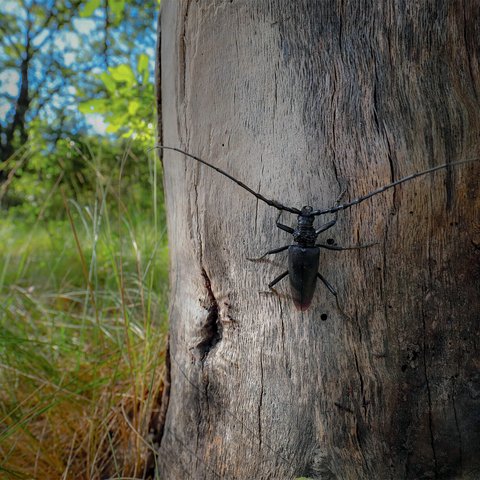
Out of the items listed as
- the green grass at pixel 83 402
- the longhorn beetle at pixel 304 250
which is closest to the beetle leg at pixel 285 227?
the longhorn beetle at pixel 304 250

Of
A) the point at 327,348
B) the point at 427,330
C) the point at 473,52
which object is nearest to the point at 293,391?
the point at 327,348

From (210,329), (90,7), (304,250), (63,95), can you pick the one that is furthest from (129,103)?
(63,95)

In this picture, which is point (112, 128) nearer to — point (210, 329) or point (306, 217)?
point (210, 329)

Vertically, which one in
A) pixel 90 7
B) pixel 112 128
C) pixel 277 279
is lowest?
pixel 277 279

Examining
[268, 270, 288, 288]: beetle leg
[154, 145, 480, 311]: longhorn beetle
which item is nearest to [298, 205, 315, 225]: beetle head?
[154, 145, 480, 311]: longhorn beetle

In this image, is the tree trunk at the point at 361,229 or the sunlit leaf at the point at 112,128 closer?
the tree trunk at the point at 361,229

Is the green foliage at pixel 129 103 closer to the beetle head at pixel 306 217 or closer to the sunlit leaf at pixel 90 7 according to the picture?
the sunlit leaf at pixel 90 7

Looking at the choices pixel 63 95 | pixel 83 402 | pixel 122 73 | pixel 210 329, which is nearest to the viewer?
pixel 210 329
